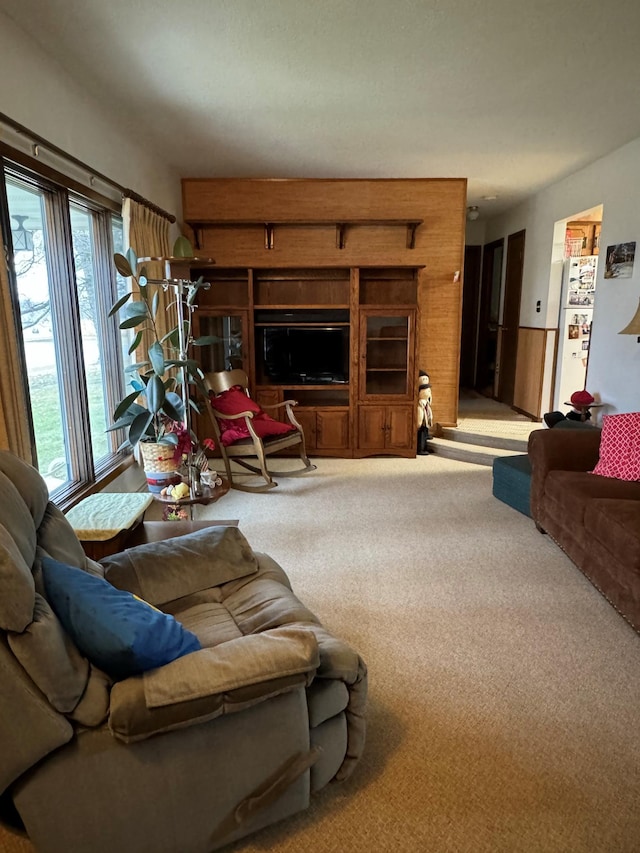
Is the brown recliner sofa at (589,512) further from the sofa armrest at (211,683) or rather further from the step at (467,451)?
→ the sofa armrest at (211,683)

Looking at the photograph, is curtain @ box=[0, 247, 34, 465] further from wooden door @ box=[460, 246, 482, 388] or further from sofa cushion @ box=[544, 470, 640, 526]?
wooden door @ box=[460, 246, 482, 388]

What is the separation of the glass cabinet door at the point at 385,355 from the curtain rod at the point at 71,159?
2.08 meters

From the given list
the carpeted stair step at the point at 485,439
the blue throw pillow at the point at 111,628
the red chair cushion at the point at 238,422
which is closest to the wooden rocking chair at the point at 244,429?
the red chair cushion at the point at 238,422

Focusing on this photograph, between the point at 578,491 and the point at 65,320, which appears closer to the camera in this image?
the point at 578,491

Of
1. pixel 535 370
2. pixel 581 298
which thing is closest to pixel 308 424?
pixel 535 370

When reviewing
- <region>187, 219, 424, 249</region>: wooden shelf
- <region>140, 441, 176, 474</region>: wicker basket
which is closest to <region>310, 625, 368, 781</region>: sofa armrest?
<region>140, 441, 176, 474</region>: wicker basket

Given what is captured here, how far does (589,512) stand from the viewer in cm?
271

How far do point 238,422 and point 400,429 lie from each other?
1.63m

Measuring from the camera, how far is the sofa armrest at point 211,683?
123 centimetres

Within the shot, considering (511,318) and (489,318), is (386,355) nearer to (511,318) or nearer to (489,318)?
(511,318)

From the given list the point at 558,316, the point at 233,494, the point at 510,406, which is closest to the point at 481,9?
the point at 233,494

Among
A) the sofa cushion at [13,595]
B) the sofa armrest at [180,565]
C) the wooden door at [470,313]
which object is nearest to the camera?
the sofa cushion at [13,595]

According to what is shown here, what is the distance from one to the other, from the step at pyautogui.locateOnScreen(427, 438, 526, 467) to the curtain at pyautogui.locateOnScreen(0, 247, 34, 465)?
380 cm

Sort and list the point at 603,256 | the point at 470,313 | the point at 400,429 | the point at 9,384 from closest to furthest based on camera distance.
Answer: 1. the point at 9,384
2. the point at 603,256
3. the point at 400,429
4. the point at 470,313
